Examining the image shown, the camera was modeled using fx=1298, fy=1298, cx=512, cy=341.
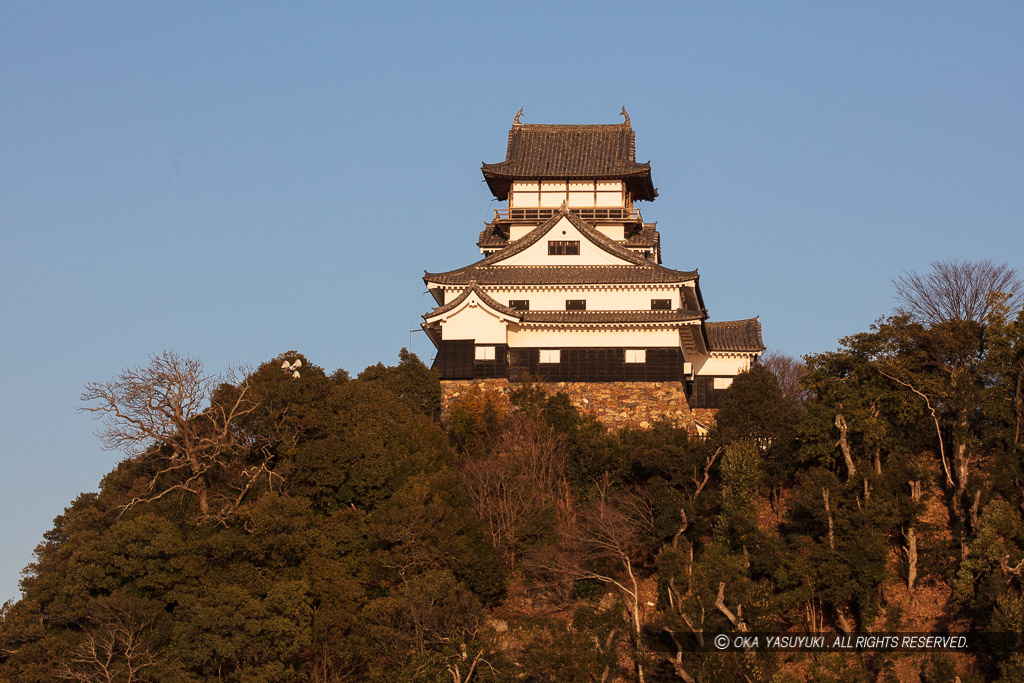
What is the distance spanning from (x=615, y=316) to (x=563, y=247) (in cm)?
375

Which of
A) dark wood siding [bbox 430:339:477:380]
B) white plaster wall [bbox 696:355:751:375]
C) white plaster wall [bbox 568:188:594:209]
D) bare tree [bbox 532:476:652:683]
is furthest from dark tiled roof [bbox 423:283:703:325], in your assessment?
bare tree [bbox 532:476:652:683]

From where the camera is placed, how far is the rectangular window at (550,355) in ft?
130

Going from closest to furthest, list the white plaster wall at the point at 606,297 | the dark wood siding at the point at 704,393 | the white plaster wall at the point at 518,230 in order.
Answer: the white plaster wall at the point at 606,297 < the dark wood siding at the point at 704,393 < the white plaster wall at the point at 518,230

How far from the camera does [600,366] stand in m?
39.5

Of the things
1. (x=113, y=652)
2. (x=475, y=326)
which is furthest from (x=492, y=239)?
(x=113, y=652)

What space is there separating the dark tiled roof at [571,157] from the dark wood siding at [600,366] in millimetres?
8329

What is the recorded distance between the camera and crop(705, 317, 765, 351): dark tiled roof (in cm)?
4409

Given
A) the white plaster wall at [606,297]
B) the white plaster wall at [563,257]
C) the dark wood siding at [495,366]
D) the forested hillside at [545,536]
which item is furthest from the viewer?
the white plaster wall at [563,257]

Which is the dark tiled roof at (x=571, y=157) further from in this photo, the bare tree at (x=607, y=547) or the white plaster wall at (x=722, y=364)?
the bare tree at (x=607, y=547)

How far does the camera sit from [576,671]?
26234mm

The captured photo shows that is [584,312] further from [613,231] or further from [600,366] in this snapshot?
[613,231]

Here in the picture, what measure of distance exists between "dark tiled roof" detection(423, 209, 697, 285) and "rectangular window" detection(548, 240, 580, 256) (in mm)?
396

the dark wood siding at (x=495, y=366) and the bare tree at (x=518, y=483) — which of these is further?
the dark wood siding at (x=495, y=366)

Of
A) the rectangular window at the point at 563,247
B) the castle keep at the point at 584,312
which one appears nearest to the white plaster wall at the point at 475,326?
the castle keep at the point at 584,312
